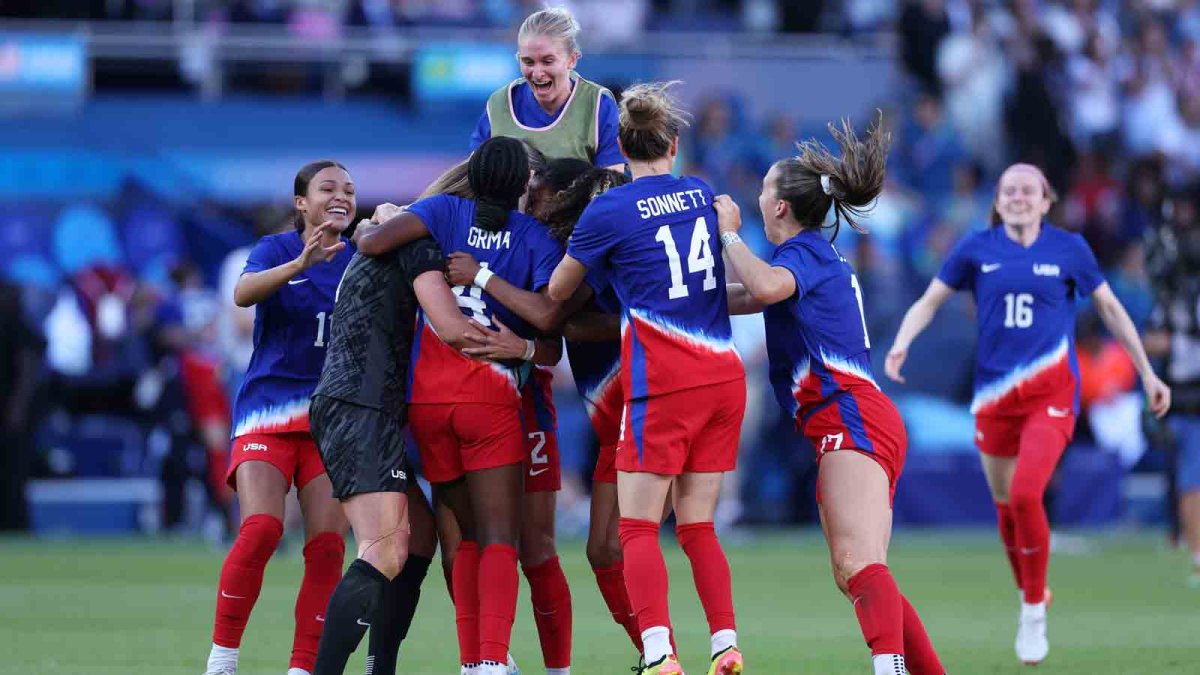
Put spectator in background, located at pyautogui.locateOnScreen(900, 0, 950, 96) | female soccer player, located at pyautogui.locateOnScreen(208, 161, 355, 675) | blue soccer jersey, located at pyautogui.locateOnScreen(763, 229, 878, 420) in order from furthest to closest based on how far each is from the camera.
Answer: spectator in background, located at pyautogui.locateOnScreen(900, 0, 950, 96), female soccer player, located at pyautogui.locateOnScreen(208, 161, 355, 675), blue soccer jersey, located at pyautogui.locateOnScreen(763, 229, 878, 420)

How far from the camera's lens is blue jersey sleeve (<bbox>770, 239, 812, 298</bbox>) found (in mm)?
7492

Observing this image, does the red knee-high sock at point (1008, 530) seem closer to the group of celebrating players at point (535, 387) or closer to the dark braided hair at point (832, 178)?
the group of celebrating players at point (535, 387)

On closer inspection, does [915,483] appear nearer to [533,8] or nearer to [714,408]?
[533,8]

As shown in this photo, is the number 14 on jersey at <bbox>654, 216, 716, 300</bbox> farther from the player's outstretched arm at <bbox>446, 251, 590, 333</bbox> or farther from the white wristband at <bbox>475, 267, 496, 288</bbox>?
the white wristband at <bbox>475, 267, 496, 288</bbox>

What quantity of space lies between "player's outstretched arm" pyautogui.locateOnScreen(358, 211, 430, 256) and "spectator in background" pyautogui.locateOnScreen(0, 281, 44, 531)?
10548 millimetres

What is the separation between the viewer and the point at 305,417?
27.0ft

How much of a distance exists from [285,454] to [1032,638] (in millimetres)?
3808

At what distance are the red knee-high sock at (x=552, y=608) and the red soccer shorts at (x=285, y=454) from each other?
1072 millimetres

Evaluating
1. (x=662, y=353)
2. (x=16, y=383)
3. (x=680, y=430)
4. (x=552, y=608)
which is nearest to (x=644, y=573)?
(x=680, y=430)

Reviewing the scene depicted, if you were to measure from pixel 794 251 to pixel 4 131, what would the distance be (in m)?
13.3

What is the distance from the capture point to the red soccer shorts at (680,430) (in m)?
7.50

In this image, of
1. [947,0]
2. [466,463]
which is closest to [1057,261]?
[466,463]

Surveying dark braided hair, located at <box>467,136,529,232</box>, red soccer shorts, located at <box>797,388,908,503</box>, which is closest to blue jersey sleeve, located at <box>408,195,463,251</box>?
dark braided hair, located at <box>467,136,529,232</box>

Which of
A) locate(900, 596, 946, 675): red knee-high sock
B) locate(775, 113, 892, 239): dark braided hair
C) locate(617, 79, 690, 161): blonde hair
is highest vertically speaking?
locate(617, 79, 690, 161): blonde hair
